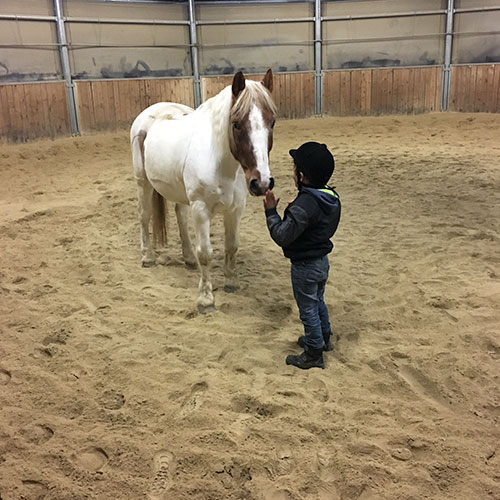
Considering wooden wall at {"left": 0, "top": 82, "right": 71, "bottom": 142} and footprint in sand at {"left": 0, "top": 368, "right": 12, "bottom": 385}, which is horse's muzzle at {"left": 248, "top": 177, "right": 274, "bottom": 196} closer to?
footprint in sand at {"left": 0, "top": 368, "right": 12, "bottom": 385}

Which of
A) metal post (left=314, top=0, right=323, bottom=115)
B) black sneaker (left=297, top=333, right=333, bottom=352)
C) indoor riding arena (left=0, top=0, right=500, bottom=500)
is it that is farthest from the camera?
metal post (left=314, top=0, right=323, bottom=115)

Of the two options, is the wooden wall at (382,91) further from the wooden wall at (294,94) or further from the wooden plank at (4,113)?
the wooden plank at (4,113)

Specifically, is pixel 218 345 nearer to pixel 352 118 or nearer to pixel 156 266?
pixel 156 266

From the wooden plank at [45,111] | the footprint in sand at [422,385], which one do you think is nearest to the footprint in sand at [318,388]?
the footprint in sand at [422,385]

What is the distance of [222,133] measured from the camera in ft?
9.83

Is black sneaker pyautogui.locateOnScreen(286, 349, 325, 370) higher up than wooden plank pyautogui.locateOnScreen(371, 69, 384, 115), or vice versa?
wooden plank pyautogui.locateOnScreen(371, 69, 384, 115)

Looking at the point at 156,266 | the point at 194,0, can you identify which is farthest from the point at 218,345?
the point at 194,0

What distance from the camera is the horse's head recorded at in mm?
2627

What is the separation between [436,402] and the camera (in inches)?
90.1

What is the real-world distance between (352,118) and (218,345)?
10.1m

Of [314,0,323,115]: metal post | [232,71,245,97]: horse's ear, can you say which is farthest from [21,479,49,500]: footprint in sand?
[314,0,323,115]: metal post

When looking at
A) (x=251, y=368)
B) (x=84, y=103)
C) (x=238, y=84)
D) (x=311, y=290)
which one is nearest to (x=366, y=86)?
(x=84, y=103)

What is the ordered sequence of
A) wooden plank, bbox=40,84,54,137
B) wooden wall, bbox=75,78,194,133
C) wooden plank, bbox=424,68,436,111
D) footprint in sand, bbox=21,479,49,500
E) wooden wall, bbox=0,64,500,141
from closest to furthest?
footprint in sand, bbox=21,479,49,500
wooden wall, bbox=0,64,500,141
wooden plank, bbox=40,84,54,137
wooden wall, bbox=75,78,194,133
wooden plank, bbox=424,68,436,111

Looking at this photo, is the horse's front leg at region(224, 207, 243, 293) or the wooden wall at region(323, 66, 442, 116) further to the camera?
the wooden wall at region(323, 66, 442, 116)
